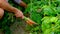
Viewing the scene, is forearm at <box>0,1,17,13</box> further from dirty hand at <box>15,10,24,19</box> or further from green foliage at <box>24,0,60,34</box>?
green foliage at <box>24,0,60,34</box>

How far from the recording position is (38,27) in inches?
118

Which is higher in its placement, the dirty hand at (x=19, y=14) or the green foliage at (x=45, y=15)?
the green foliage at (x=45, y=15)

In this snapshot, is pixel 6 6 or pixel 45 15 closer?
pixel 45 15

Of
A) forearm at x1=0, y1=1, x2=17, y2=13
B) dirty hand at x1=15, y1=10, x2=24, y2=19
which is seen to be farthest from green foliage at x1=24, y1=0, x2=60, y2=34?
forearm at x1=0, y1=1, x2=17, y2=13

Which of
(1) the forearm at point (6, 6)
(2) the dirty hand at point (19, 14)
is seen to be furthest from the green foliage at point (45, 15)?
(1) the forearm at point (6, 6)

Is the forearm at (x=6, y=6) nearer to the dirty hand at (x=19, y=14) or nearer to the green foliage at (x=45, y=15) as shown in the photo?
the dirty hand at (x=19, y=14)

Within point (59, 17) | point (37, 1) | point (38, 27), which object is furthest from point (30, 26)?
point (59, 17)

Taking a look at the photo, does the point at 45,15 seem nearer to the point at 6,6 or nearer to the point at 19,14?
the point at 19,14

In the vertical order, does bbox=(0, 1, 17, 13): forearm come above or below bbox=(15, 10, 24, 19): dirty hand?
above

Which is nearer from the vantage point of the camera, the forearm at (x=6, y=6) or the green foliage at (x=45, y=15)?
the green foliage at (x=45, y=15)

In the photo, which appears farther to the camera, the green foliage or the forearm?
the forearm

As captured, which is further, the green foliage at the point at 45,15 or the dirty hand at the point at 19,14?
the dirty hand at the point at 19,14

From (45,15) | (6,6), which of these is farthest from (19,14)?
(45,15)

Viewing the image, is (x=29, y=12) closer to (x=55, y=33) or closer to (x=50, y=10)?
(x=50, y=10)
